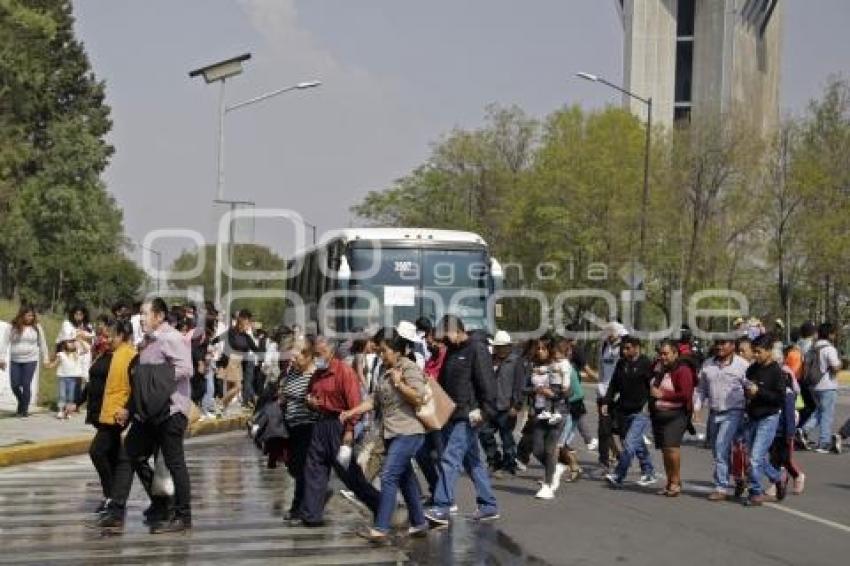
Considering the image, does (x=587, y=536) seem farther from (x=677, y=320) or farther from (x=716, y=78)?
(x=716, y=78)

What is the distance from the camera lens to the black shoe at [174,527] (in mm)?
10430

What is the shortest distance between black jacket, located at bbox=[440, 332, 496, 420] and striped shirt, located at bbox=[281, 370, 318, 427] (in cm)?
131

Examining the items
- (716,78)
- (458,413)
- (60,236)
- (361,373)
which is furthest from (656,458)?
(716,78)

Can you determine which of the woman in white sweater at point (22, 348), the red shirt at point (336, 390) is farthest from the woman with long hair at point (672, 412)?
the woman in white sweater at point (22, 348)

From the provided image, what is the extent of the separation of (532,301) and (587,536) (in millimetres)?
45831

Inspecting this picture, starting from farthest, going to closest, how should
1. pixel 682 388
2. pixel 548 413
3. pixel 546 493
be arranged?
pixel 682 388
pixel 548 413
pixel 546 493

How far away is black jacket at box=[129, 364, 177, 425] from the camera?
10.4 metres

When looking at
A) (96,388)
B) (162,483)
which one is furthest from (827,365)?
(96,388)

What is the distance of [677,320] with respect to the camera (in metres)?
52.7

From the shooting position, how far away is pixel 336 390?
10.6 meters

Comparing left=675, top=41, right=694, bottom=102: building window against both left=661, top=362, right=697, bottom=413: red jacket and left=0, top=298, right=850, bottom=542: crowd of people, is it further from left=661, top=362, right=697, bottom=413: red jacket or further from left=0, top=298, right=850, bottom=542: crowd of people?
left=661, top=362, right=697, bottom=413: red jacket

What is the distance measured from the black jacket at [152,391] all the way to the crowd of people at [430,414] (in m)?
0.01

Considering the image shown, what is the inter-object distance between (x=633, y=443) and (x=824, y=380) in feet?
20.3

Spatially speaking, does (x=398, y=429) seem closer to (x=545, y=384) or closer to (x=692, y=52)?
(x=545, y=384)
